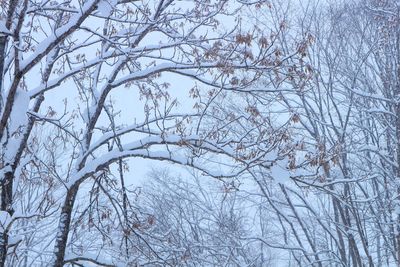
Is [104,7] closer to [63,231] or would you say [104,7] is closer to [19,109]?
[19,109]

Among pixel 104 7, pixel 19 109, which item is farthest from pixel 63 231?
pixel 104 7

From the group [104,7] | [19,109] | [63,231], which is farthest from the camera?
[63,231]

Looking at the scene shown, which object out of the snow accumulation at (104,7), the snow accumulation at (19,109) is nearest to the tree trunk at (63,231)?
the snow accumulation at (19,109)

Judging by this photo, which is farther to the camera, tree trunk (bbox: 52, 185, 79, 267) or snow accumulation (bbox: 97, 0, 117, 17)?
tree trunk (bbox: 52, 185, 79, 267)

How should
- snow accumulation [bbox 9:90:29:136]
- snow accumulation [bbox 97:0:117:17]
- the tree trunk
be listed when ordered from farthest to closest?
the tree trunk, snow accumulation [bbox 9:90:29:136], snow accumulation [bbox 97:0:117:17]

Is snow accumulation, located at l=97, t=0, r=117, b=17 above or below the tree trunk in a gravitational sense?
above

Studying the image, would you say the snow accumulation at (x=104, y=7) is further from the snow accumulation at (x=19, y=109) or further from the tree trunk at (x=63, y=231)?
the tree trunk at (x=63, y=231)

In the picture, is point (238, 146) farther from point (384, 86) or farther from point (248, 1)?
point (384, 86)

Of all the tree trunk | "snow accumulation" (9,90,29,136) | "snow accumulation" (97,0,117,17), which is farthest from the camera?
the tree trunk

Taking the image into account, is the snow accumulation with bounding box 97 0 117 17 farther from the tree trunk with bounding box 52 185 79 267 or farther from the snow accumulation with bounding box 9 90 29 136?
the tree trunk with bounding box 52 185 79 267

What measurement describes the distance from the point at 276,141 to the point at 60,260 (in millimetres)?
3484

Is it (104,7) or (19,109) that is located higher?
(104,7)

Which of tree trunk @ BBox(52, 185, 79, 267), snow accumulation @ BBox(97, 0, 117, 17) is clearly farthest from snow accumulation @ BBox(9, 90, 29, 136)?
tree trunk @ BBox(52, 185, 79, 267)

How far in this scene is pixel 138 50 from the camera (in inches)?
255
